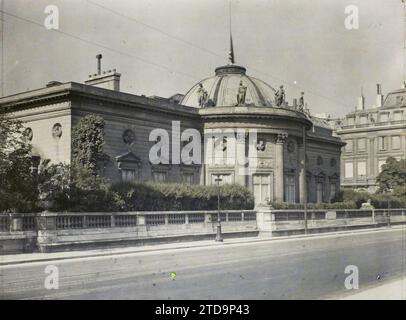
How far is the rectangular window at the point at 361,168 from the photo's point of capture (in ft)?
254

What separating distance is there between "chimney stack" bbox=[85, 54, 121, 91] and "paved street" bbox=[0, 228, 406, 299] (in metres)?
19.2

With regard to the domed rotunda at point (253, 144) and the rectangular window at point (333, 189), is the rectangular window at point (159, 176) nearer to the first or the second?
the domed rotunda at point (253, 144)

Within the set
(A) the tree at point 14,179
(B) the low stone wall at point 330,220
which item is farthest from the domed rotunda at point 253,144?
(A) the tree at point 14,179

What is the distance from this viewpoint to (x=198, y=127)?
43750 mm

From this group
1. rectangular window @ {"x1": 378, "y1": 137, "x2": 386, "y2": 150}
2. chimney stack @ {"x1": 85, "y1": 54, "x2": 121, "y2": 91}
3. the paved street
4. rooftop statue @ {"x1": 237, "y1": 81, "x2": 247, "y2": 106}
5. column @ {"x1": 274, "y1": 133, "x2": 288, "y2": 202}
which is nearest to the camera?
the paved street

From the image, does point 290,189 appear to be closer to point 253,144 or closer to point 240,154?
point 253,144

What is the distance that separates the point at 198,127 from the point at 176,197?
13.5 meters

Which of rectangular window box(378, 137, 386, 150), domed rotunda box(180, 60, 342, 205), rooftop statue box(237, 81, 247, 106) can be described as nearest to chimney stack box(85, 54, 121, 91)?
domed rotunda box(180, 60, 342, 205)

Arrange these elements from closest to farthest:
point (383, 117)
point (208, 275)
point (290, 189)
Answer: point (208, 275)
point (290, 189)
point (383, 117)

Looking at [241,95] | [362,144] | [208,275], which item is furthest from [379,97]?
[208,275]

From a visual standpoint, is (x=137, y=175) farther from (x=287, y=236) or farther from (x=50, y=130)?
(x=287, y=236)

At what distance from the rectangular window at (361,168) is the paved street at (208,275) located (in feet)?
186

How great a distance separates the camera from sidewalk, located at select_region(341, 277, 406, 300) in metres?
10.7

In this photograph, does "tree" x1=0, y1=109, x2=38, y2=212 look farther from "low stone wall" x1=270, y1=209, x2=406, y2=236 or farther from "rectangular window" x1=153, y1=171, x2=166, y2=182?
"low stone wall" x1=270, y1=209, x2=406, y2=236
